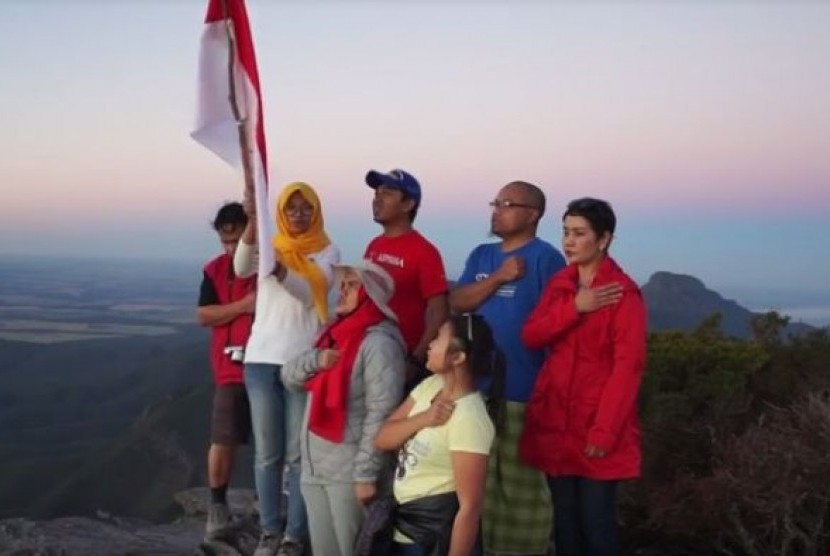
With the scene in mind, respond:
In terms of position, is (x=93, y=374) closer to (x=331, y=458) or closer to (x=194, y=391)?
(x=194, y=391)

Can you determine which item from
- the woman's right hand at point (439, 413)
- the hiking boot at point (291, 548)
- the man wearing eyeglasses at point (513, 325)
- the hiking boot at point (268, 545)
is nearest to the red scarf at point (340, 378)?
the woman's right hand at point (439, 413)

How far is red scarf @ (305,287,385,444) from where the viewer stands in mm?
3859

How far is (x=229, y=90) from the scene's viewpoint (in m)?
4.47

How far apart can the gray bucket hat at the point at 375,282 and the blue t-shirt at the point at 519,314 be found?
0.58m

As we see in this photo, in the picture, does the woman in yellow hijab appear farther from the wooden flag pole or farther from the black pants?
the black pants

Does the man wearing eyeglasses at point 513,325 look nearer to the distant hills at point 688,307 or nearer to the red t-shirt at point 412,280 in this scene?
the red t-shirt at point 412,280

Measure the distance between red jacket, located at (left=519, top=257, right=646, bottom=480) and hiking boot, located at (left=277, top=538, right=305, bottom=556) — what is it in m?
1.20

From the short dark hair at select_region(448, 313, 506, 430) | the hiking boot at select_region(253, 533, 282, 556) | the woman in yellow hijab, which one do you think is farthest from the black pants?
the hiking boot at select_region(253, 533, 282, 556)

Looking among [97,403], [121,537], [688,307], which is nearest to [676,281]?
[688,307]

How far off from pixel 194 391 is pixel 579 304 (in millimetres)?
37935

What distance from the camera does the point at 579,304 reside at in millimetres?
4023

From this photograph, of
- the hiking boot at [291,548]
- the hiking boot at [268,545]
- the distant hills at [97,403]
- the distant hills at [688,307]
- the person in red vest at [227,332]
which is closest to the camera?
the hiking boot at [291,548]

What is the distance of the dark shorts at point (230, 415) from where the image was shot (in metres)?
5.00

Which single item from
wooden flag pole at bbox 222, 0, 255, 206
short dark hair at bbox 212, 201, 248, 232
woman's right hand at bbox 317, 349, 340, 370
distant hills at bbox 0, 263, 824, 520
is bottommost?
distant hills at bbox 0, 263, 824, 520
